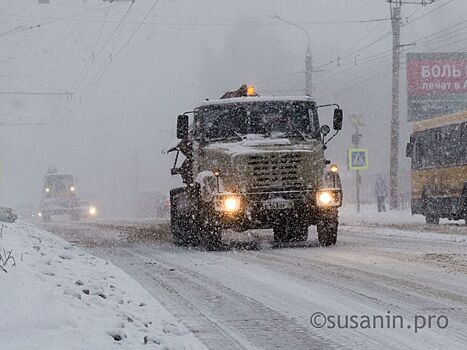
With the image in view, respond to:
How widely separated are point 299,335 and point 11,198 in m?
133

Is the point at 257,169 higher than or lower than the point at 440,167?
lower

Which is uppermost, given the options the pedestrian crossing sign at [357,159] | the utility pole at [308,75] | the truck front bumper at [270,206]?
the utility pole at [308,75]

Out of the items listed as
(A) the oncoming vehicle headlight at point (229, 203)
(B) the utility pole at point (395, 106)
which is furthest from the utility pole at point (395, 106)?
(A) the oncoming vehicle headlight at point (229, 203)

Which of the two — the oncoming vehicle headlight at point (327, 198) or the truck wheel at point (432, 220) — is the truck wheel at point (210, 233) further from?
the truck wheel at point (432, 220)

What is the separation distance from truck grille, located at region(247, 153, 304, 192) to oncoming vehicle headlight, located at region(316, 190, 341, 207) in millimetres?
352

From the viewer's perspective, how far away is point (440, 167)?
79.7 feet

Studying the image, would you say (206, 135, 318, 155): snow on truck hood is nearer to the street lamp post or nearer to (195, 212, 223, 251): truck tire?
(195, 212, 223, 251): truck tire

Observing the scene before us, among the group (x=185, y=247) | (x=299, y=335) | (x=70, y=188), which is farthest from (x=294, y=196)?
(x=70, y=188)

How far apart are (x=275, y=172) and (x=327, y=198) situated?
98 centimetres

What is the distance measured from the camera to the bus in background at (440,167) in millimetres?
22953

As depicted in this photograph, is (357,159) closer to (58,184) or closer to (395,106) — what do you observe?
(395,106)

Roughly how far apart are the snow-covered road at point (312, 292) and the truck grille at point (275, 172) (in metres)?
1.05

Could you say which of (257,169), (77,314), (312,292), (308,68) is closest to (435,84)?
(308,68)

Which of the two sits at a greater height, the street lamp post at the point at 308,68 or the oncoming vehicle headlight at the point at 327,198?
the street lamp post at the point at 308,68
